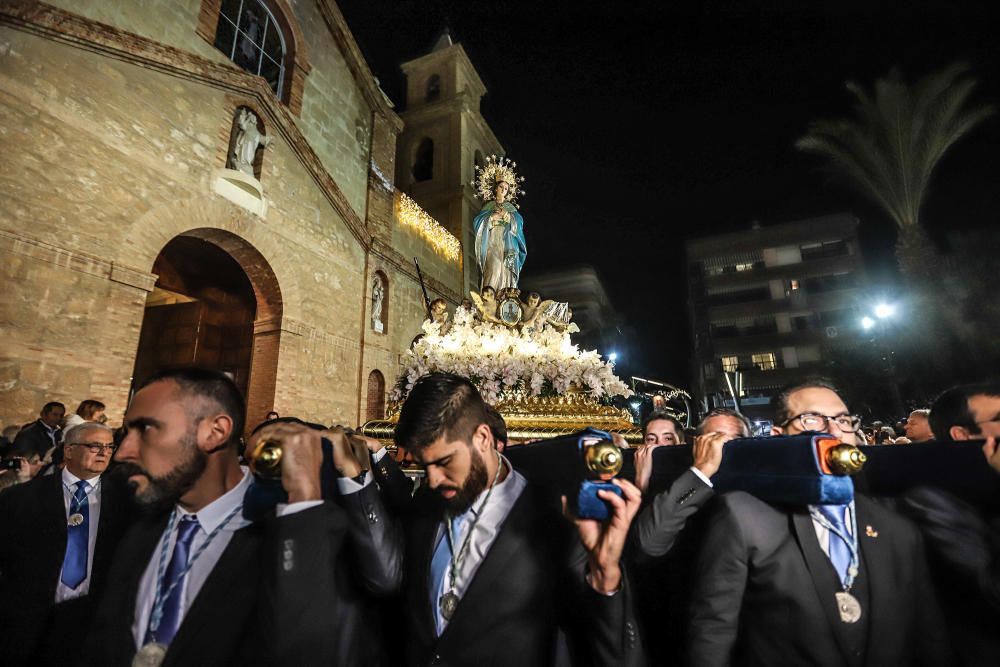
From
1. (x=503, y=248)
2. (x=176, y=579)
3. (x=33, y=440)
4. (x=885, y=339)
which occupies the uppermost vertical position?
(x=885, y=339)

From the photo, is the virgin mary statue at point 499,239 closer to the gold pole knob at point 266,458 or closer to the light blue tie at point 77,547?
the light blue tie at point 77,547

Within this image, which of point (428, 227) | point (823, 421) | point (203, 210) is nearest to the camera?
point (823, 421)

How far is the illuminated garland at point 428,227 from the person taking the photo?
50.9ft

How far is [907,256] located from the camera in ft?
44.9

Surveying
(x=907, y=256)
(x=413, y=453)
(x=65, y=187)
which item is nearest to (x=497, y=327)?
(x=413, y=453)

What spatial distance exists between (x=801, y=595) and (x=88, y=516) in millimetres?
3690

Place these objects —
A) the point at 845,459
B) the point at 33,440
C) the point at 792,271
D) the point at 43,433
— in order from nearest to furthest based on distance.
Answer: the point at 845,459 → the point at 33,440 → the point at 43,433 → the point at 792,271

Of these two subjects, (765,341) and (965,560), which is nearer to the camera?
(965,560)

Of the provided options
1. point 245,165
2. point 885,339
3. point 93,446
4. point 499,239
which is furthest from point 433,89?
point 93,446

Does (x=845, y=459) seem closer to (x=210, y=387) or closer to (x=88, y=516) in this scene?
(x=210, y=387)

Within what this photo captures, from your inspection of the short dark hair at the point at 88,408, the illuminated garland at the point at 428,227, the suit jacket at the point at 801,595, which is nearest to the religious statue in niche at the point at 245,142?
the short dark hair at the point at 88,408

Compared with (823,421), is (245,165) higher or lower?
higher

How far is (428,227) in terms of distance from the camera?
55.7 feet

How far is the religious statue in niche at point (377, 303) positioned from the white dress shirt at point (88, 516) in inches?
412
